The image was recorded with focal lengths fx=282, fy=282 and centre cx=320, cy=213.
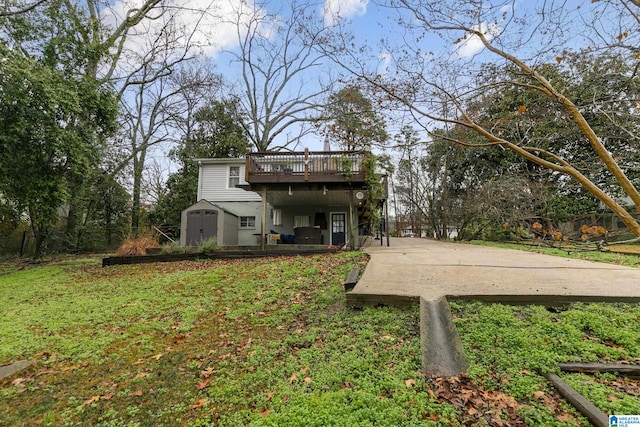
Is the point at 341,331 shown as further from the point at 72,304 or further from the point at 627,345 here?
the point at 72,304

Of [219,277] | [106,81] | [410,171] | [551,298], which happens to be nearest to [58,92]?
[106,81]

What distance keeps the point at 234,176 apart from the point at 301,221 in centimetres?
408

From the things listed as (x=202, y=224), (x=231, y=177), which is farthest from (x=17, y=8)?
(x=231, y=177)

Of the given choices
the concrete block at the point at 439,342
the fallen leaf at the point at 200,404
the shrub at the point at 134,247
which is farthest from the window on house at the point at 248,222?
the fallen leaf at the point at 200,404

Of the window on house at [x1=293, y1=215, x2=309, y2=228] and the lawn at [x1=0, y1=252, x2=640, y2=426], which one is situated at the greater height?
the window on house at [x1=293, y1=215, x2=309, y2=228]

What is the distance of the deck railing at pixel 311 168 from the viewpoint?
31.2ft

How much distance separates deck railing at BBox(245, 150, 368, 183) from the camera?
9500 millimetres

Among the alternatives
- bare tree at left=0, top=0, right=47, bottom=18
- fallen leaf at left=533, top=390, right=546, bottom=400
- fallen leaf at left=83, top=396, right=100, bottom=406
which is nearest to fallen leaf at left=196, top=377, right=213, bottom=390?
fallen leaf at left=83, top=396, right=100, bottom=406

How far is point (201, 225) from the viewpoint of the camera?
11805 millimetres

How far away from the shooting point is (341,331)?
10.7 ft

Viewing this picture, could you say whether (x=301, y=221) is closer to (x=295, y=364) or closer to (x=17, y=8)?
(x=295, y=364)

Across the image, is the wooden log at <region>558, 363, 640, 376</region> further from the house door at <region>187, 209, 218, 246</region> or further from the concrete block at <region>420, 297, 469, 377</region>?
the house door at <region>187, 209, 218, 246</region>

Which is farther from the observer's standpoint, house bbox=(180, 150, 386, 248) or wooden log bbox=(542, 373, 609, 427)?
house bbox=(180, 150, 386, 248)

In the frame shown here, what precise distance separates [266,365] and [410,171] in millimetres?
22893
